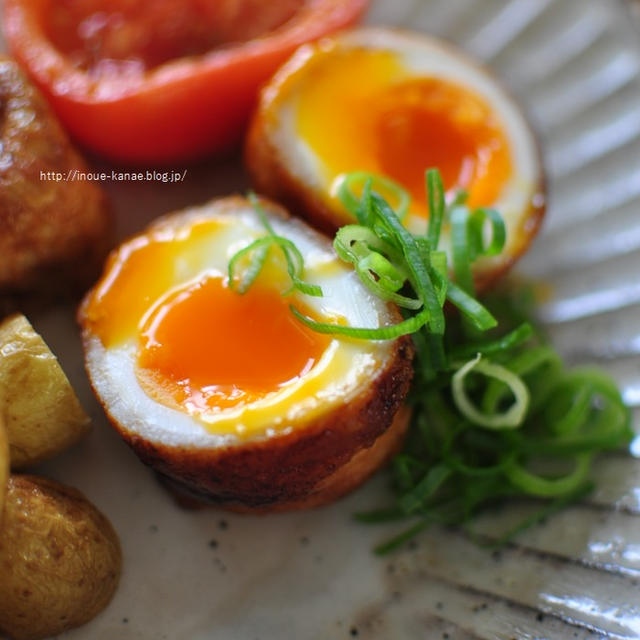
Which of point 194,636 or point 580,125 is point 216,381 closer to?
point 194,636

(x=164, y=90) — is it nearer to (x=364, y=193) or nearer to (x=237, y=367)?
(x=364, y=193)

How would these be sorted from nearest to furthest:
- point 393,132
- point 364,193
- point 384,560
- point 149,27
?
point 364,193 → point 384,560 → point 393,132 → point 149,27

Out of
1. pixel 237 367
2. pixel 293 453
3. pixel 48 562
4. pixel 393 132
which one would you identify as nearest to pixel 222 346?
pixel 237 367

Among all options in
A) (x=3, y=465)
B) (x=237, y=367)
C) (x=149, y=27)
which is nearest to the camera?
(x=3, y=465)

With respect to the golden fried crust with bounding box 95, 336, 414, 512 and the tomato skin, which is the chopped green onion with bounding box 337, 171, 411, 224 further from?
the tomato skin

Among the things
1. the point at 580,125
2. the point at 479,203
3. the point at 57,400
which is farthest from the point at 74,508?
the point at 580,125

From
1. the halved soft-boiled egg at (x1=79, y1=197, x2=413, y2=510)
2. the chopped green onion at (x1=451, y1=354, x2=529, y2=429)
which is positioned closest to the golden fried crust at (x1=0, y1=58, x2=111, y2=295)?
the halved soft-boiled egg at (x1=79, y1=197, x2=413, y2=510)

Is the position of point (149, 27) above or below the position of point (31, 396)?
above
